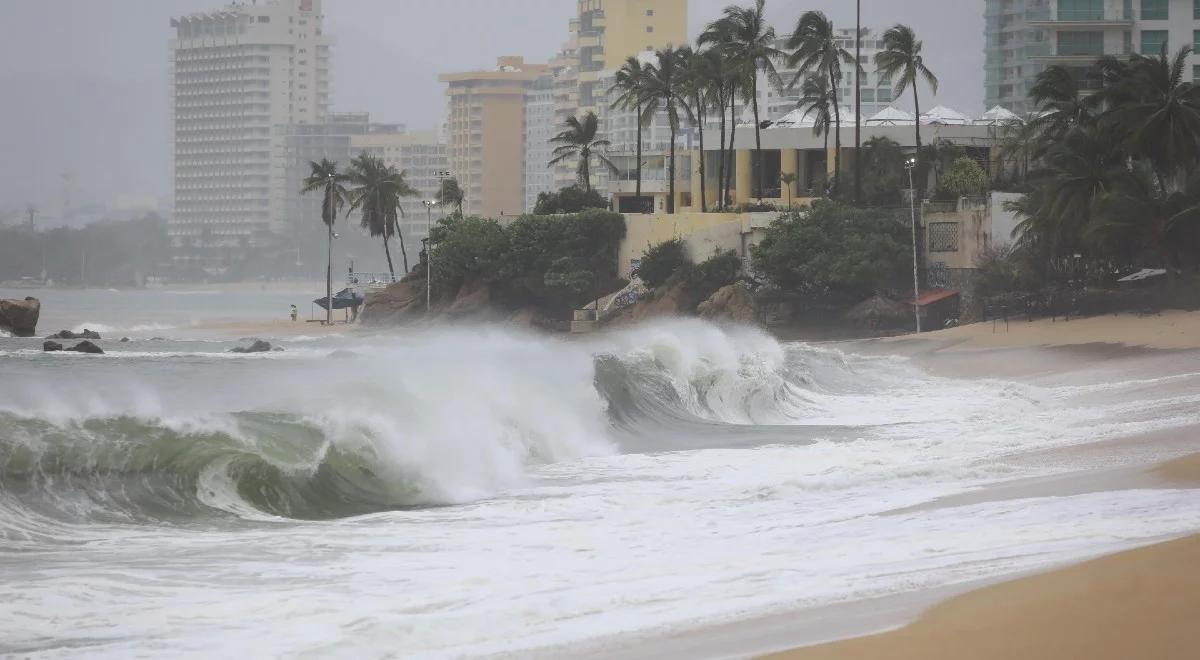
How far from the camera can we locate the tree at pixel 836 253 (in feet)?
204

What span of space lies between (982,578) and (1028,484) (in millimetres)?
5471

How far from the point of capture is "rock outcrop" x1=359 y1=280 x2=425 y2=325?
82125 mm

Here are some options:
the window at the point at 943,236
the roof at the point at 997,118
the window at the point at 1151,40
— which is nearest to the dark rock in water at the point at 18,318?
the window at the point at 943,236

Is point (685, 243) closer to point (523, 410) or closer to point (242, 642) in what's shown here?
point (523, 410)

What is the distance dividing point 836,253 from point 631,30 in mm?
121743

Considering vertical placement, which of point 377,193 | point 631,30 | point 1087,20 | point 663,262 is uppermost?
point 631,30

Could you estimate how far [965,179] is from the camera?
6575cm

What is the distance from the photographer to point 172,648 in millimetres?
11312

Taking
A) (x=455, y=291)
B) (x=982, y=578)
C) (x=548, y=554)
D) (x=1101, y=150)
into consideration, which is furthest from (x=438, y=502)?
(x=455, y=291)

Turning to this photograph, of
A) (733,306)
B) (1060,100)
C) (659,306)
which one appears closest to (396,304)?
(659,306)

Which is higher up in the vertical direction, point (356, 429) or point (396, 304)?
point (396, 304)

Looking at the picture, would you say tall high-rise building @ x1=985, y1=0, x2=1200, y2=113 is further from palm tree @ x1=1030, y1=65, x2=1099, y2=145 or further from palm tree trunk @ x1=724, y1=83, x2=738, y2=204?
palm tree @ x1=1030, y1=65, x2=1099, y2=145

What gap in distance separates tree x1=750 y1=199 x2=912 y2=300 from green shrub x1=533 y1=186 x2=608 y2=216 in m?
17.8

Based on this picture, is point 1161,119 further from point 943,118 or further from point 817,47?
point 943,118
